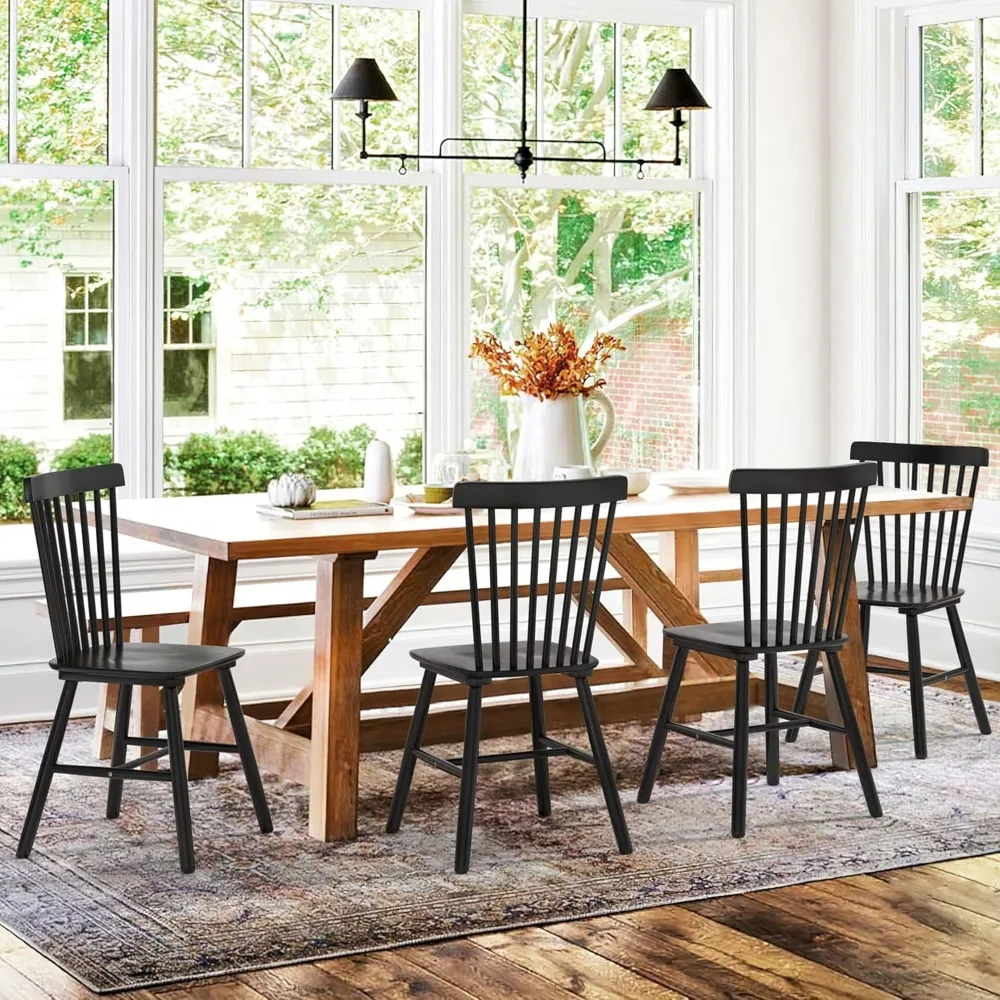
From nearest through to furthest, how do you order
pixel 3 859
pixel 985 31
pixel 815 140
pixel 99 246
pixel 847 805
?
pixel 3 859 < pixel 847 805 < pixel 99 246 < pixel 985 31 < pixel 815 140

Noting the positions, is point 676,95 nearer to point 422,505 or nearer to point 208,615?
point 422,505

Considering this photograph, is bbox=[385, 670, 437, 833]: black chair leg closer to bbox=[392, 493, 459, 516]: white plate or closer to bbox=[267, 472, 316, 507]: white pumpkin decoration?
bbox=[392, 493, 459, 516]: white plate

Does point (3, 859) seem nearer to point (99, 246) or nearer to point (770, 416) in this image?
point (99, 246)

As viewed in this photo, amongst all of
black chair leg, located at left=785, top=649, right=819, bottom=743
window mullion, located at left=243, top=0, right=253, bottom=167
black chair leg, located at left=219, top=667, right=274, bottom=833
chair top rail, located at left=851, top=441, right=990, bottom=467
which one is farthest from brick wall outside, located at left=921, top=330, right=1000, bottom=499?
black chair leg, located at left=219, top=667, right=274, bottom=833

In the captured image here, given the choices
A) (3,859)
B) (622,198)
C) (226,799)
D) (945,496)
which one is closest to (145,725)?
(226,799)

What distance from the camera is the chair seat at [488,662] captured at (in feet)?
12.6

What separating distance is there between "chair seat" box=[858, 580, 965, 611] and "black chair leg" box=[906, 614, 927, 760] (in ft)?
0.19

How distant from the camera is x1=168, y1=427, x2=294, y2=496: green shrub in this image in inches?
225

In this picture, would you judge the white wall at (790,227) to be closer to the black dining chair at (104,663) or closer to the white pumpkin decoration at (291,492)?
the white pumpkin decoration at (291,492)

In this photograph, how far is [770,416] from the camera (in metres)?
6.69

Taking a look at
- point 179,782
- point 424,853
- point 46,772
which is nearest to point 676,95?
point 424,853

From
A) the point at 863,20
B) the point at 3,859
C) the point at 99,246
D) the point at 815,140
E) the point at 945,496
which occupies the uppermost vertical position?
the point at 863,20

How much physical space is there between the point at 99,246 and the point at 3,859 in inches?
90.7

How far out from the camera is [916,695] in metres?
4.91
